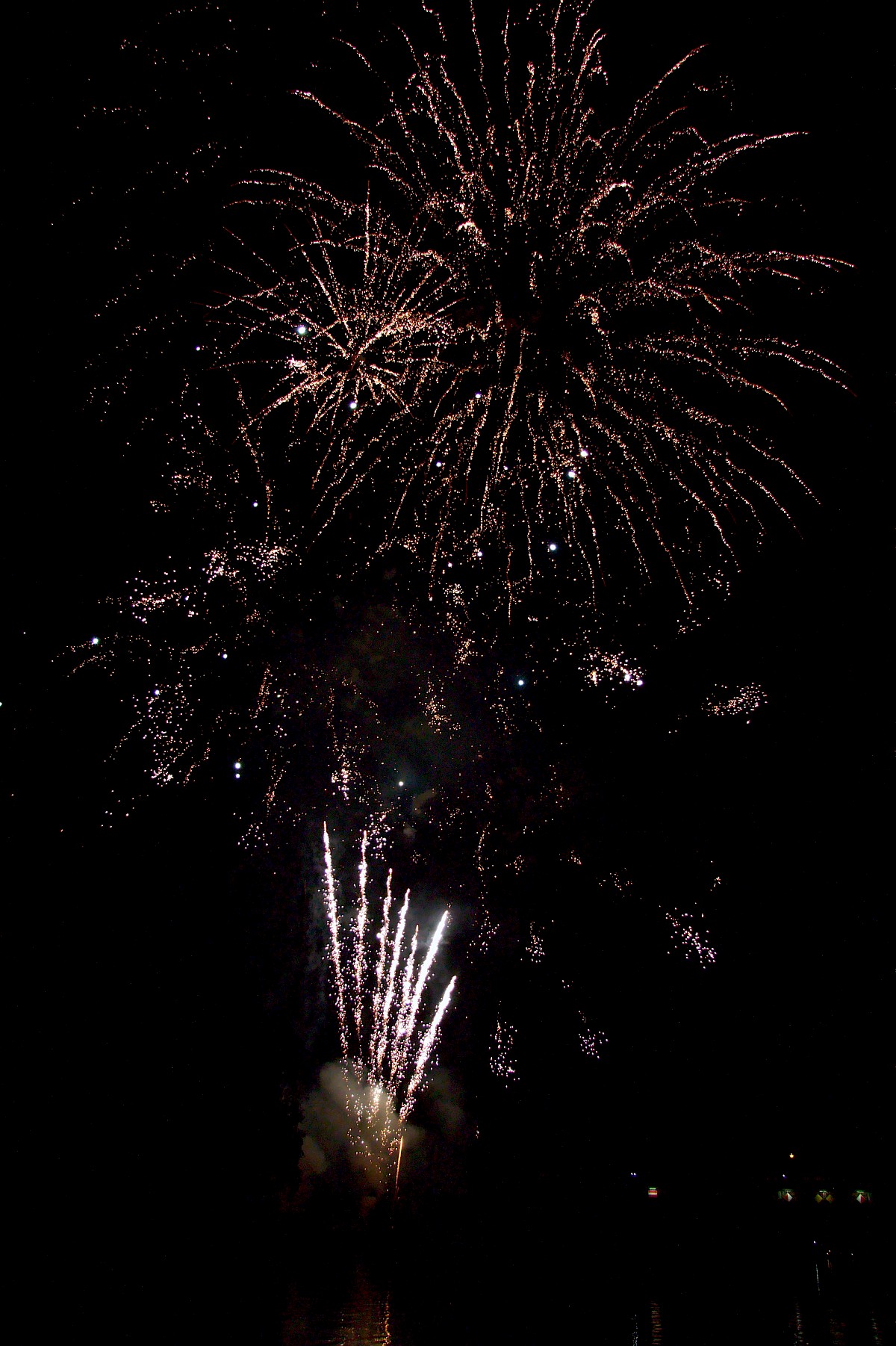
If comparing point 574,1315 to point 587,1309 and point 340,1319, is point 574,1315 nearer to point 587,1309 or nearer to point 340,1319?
point 587,1309

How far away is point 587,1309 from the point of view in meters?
12.5

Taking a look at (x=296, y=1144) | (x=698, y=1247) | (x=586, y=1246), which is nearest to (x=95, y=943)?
(x=296, y=1144)

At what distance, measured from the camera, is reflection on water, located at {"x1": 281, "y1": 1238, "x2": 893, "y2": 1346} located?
948 cm

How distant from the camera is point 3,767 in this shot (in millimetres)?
8156

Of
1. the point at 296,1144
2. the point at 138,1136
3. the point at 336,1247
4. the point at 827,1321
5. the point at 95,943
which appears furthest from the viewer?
the point at 336,1247

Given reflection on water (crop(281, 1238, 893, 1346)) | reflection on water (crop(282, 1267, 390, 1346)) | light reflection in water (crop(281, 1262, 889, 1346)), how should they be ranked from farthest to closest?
1. reflection on water (crop(281, 1238, 893, 1346))
2. light reflection in water (crop(281, 1262, 889, 1346))
3. reflection on water (crop(282, 1267, 390, 1346))

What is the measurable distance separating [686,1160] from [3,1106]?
27309 mm

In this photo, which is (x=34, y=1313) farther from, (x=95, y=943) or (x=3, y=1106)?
(x=95, y=943)

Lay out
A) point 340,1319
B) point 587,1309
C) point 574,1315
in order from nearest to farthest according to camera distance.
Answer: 1. point 574,1315
2. point 340,1319
3. point 587,1309

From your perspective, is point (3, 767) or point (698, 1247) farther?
point (698, 1247)

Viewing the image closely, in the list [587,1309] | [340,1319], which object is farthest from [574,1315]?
[340,1319]

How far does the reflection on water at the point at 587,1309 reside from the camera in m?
9.48

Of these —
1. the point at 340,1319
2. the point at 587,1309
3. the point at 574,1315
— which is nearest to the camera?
the point at 574,1315

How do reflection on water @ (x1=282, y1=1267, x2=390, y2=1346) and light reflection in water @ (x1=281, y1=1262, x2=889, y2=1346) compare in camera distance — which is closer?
reflection on water @ (x1=282, y1=1267, x2=390, y2=1346)
